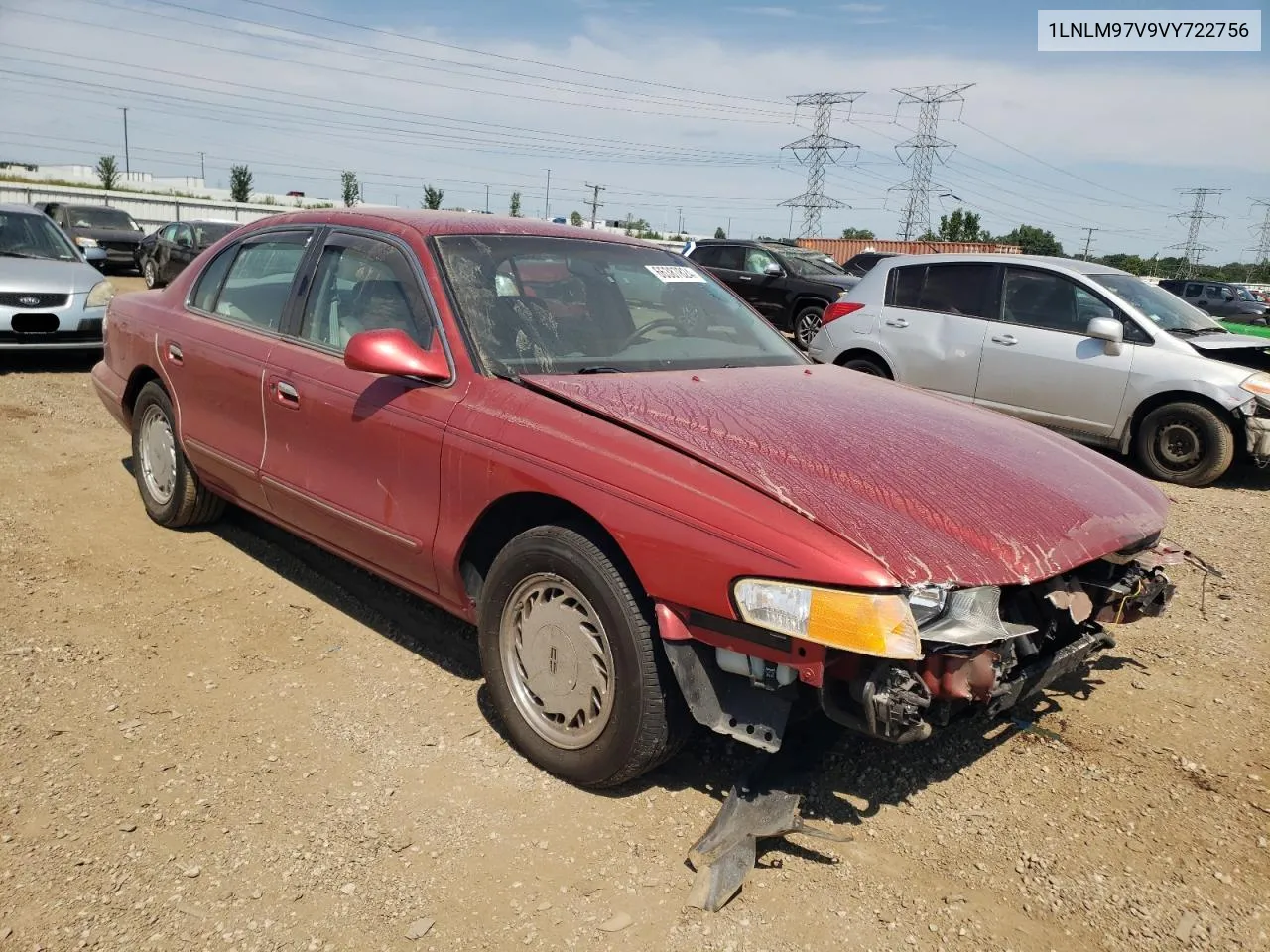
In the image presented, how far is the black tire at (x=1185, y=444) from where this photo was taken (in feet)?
23.6

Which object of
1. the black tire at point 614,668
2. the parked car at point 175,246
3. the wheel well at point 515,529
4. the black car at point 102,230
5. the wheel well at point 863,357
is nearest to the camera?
the black tire at point 614,668

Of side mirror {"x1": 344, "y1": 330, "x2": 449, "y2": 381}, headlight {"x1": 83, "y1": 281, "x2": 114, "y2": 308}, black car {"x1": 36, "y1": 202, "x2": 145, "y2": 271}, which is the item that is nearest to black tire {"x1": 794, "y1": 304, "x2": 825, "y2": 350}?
headlight {"x1": 83, "y1": 281, "x2": 114, "y2": 308}

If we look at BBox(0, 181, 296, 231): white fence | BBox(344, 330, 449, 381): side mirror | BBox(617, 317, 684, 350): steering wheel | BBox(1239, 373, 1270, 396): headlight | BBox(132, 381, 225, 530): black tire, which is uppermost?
BBox(0, 181, 296, 231): white fence

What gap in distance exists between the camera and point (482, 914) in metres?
2.39

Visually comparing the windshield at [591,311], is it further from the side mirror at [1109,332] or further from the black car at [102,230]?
the black car at [102,230]

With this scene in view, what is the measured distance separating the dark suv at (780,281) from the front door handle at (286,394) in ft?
37.4

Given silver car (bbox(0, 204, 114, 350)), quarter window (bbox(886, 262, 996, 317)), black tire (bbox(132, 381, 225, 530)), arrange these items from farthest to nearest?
silver car (bbox(0, 204, 114, 350)) → quarter window (bbox(886, 262, 996, 317)) → black tire (bbox(132, 381, 225, 530))

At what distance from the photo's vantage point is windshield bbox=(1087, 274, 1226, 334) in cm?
775

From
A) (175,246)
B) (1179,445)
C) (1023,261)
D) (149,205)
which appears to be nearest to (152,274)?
(175,246)

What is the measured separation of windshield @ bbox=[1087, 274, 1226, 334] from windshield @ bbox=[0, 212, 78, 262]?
394 inches

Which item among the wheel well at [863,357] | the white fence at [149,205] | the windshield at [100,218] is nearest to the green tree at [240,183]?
the white fence at [149,205]

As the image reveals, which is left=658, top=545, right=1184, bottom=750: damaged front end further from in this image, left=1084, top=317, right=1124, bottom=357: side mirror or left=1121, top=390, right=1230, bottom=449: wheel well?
left=1121, top=390, right=1230, bottom=449: wheel well

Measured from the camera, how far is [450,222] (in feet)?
12.3

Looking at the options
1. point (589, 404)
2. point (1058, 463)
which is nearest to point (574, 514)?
point (589, 404)
